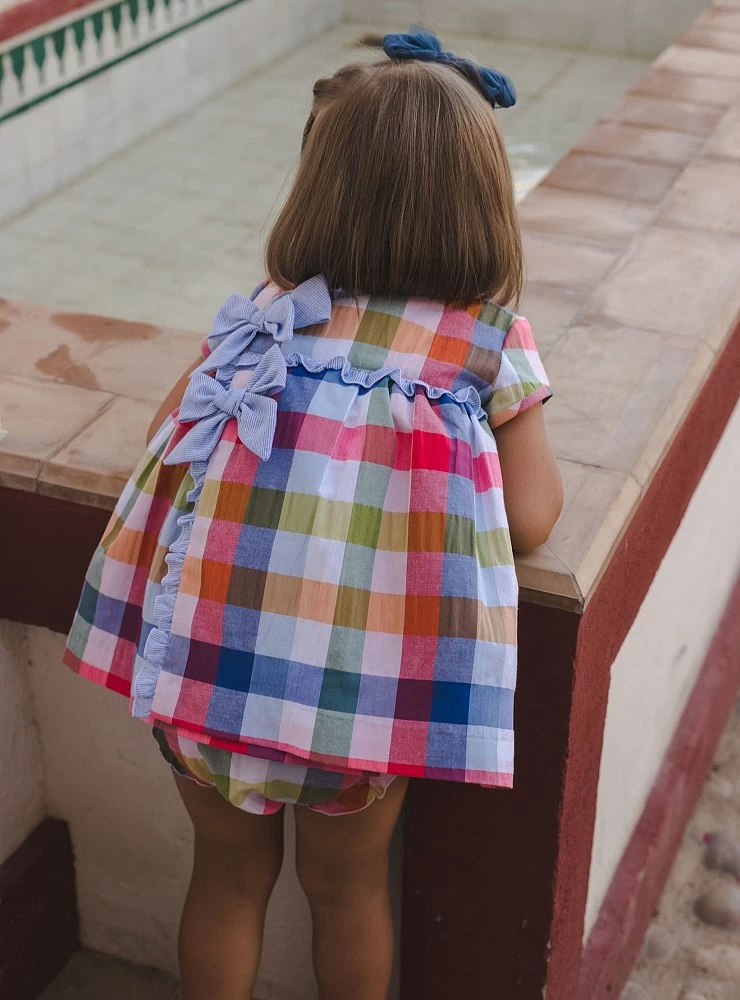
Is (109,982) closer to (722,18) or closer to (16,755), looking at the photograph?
(16,755)

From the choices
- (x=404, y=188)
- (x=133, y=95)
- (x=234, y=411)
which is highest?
(x=404, y=188)

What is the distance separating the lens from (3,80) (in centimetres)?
353

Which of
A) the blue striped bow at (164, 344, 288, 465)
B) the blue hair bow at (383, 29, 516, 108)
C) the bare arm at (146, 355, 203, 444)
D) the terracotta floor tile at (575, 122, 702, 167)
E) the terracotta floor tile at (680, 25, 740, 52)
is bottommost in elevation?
the terracotta floor tile at (680, 25, 740, 52)

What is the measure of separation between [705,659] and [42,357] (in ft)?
4.81

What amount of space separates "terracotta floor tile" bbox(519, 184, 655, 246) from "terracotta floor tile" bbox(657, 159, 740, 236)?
0.06m

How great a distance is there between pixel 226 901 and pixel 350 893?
149 mm

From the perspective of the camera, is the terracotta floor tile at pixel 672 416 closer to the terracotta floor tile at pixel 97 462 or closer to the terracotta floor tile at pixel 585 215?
the terracotta floor tile at pixel 585 215

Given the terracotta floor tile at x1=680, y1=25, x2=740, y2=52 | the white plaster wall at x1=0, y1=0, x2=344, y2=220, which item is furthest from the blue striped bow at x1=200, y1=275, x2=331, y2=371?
the terracotta floor tile at x1=680, y1=25, x2=740, y2=52

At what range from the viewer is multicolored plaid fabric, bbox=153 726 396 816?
1334mm

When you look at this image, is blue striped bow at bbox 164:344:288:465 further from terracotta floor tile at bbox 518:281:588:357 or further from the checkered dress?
terracotta floor tile at bbox 518:281:588:357

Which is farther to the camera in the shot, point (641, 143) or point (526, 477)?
point (641, 143)

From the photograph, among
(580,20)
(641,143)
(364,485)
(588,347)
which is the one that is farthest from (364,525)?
(580,20)

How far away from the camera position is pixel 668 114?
303 centimetres

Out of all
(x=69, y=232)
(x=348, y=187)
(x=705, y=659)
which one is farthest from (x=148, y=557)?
(x=69, y=232)
